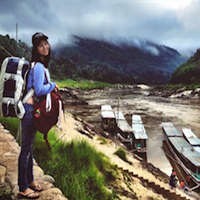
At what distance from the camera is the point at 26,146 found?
9.25ft

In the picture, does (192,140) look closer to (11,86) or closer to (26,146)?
(26,146)

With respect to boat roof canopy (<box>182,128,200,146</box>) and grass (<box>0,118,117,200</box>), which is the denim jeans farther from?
boat roof canopy (<box>182,128,200,146</box>)

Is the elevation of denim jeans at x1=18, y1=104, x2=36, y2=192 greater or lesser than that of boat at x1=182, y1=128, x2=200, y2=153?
greater

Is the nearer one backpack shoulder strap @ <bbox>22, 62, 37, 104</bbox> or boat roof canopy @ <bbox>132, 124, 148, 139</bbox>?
backpack shoulder strap @ <bbox>22, 62, 37, 104</bbox>

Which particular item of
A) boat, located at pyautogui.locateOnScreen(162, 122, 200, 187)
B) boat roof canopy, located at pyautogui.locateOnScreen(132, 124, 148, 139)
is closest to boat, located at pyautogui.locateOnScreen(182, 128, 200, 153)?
boat, located at pyautogui.locateOnScreen(162, 122, 200, 187)

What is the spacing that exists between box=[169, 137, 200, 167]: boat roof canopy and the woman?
13361 millimetres

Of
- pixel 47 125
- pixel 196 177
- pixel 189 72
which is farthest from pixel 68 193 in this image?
pixel 189 72

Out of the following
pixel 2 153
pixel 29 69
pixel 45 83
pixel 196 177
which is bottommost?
pixel 196 177

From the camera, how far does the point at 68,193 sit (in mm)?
3627

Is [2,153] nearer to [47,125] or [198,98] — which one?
[47,125]

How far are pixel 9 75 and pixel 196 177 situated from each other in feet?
46.6

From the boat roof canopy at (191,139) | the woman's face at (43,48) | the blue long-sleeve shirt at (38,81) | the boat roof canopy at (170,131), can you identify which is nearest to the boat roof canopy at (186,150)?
the boat roof canopy at (191,139)

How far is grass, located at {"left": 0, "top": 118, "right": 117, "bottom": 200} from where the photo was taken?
3834mm

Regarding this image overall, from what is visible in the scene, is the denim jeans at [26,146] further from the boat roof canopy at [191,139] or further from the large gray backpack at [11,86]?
the boat roof canopy at [191,139]
